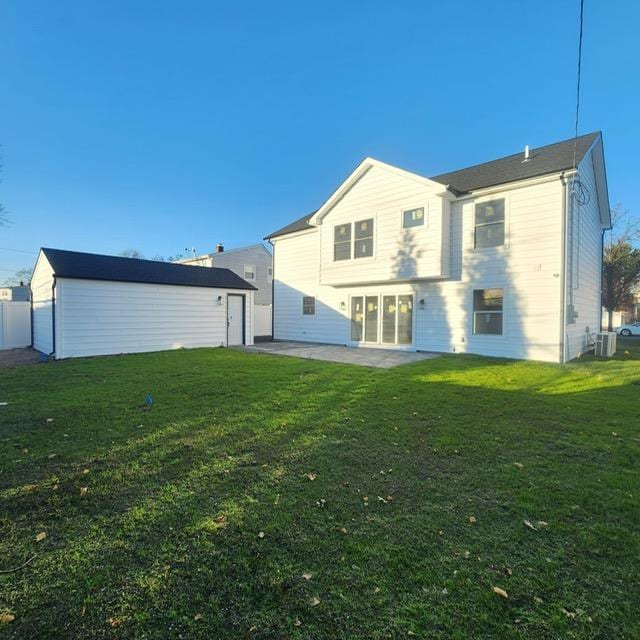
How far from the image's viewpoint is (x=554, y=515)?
268 centimetres

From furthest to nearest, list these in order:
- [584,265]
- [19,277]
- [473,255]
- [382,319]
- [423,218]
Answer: [19,277] < [382,319] < [584,265] < [423,218] < [473,255]

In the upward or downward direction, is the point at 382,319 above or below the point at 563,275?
below

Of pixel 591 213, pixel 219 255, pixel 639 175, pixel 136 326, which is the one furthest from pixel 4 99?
pixel 639 175

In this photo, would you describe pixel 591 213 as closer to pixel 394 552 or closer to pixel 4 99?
pixel 394 552

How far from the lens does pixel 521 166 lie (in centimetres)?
1179

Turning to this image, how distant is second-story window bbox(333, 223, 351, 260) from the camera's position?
1460 cm

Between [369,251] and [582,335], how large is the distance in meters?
8.28

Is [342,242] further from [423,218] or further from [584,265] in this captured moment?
[584,265]

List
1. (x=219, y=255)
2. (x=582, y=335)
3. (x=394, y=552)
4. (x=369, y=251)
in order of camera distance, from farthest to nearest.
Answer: (x=219, y=255) < (x=369, y=251) < (x=582, y=335) < (x=394, y=552)

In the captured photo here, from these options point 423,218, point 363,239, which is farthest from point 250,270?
point 423,218

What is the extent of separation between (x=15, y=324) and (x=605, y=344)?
23272mm

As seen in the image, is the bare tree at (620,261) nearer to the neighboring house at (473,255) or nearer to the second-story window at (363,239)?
the neighboring house at (473,255)

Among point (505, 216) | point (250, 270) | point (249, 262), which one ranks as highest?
point (249, 262)

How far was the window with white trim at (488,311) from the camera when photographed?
11.6 m
